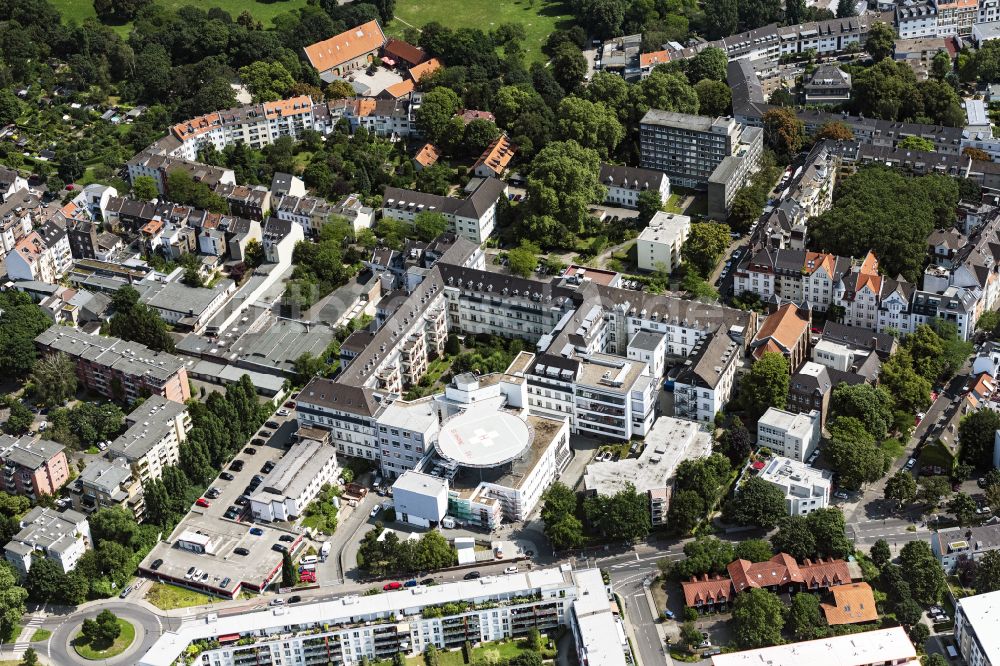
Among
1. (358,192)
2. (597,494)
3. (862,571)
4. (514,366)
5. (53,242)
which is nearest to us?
(862,571)

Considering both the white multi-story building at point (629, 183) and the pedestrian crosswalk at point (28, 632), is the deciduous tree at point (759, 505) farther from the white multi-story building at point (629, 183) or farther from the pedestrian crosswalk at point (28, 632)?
the pedestrian crosswalk at point (28, 632)

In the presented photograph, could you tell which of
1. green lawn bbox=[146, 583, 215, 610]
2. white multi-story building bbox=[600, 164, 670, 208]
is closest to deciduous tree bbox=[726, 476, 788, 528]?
green lawn bbox=[146, 583, 215, 610]

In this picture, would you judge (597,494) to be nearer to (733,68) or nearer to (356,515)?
(356,515)

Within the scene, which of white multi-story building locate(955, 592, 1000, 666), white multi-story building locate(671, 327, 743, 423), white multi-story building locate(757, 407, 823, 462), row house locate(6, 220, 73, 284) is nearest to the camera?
white multi-story building locate(955, 592, 1000, 666)

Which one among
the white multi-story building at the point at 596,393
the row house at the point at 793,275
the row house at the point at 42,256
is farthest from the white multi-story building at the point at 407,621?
the row house at the point at 42,256

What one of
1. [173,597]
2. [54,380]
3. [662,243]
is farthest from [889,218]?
[54,380]

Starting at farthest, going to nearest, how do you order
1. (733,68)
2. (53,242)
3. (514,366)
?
(733,68)
(53,242)
(514,366)

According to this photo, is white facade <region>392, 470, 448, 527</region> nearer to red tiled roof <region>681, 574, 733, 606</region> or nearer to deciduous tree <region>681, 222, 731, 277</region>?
red tiled roof <region>681, 574, 733, 606</region>

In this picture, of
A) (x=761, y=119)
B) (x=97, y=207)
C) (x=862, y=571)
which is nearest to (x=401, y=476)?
(x=862, y=571)
